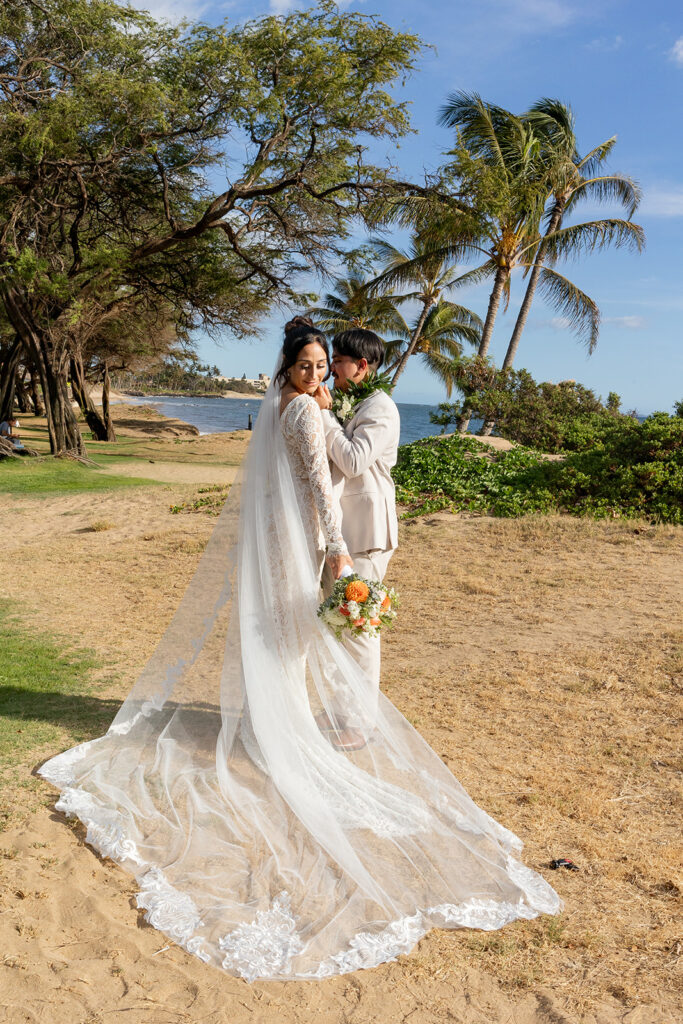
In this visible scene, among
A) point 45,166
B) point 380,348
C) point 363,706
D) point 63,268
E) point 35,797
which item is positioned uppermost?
point 45,166

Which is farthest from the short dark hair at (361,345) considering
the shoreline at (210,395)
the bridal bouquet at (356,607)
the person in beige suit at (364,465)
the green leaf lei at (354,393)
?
the shoreline at (210,395)

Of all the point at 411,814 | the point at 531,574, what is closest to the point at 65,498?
the point at 531,574

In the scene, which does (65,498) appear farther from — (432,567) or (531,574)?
(531,574)

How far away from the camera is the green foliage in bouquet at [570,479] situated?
35.9 ft

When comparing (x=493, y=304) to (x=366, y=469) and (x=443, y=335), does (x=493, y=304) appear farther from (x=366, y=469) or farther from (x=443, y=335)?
(x=366, y=469)

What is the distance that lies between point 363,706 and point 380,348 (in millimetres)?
1799

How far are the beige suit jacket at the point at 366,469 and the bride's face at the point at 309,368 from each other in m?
0.21

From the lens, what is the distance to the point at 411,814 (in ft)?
11.4

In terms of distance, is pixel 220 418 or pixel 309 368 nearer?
pixel 309 368

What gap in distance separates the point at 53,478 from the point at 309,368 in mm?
14097

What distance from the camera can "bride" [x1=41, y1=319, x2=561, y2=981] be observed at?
2.96 metres

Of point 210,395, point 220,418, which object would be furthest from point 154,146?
point 210,395

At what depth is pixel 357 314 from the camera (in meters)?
31.6

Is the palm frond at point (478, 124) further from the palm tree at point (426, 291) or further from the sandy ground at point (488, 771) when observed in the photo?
the sandy ground at point (488, 771)
